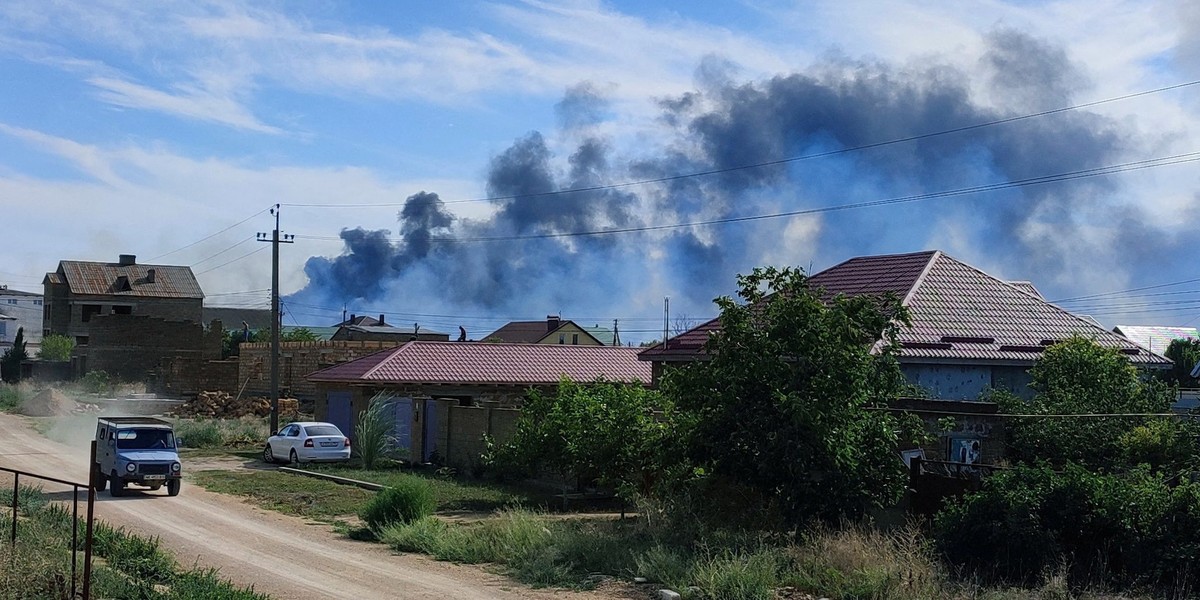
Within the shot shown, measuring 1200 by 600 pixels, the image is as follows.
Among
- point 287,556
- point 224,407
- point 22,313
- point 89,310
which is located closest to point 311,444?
point 287,556

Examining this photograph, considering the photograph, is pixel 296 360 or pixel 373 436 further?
pixel 296 360

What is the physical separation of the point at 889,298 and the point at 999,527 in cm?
519

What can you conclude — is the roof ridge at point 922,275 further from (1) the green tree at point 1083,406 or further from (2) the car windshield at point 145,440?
(2) the car windshield at point 145,440

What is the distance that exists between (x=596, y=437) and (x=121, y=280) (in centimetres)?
7605

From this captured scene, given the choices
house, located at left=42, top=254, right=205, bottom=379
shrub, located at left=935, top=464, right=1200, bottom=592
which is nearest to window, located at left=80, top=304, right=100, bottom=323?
house, located at left=42, top=254, right=205, bottom=379

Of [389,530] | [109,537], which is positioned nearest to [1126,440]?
[389,530]

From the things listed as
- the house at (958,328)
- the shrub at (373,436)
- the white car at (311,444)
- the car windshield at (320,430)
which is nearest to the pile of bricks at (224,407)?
the white car at (311,444)

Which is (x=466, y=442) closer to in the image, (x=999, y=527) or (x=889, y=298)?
(x=889, y=298)

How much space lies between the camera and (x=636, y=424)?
2303 cm

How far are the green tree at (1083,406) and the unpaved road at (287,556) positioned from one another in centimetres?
769

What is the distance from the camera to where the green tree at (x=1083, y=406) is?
18.3 metres

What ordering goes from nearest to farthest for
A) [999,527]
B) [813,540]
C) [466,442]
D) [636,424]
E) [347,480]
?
[999,527]
[813,540]
[636,424]
[347,480]
[466,442]

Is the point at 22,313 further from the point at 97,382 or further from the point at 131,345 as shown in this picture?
the point at 97,382

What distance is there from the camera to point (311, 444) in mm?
33812
